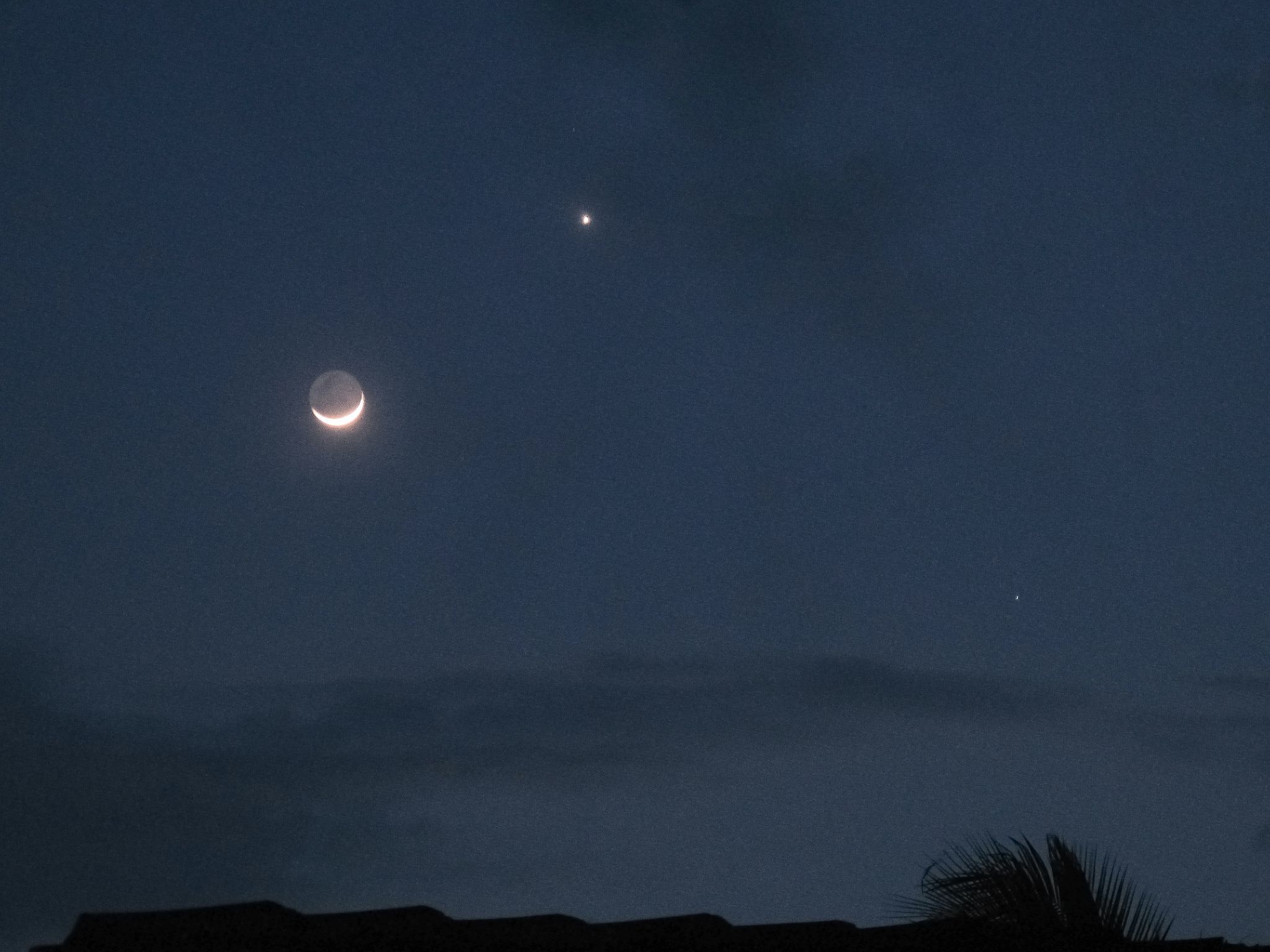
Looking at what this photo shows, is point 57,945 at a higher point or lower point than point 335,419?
lower

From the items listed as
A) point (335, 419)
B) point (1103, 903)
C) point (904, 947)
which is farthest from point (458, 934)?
point (335, 419)

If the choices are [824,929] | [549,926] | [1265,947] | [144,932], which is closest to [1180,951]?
[1265,947]

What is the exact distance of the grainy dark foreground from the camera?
20.1ft

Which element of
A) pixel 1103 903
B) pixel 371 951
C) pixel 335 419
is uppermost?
pixel 335 419

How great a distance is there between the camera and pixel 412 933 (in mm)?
6328

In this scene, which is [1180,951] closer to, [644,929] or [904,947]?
[904,947]

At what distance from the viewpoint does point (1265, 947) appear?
747 centimetres

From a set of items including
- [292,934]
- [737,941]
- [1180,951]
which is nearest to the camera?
[292,934]

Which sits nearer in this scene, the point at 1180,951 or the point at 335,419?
the point at 1180,951

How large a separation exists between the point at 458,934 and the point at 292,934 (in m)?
0.79

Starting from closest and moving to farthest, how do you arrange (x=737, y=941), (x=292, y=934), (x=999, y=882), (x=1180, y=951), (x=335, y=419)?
(x=292, y=934) < (x=737, y=941) < (x=1180, y=951) < (x=999, y=882) < (x=335, y=419)

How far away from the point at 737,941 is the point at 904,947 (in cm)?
97

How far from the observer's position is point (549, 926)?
253 inches

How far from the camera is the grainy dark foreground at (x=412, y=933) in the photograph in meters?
6.12
